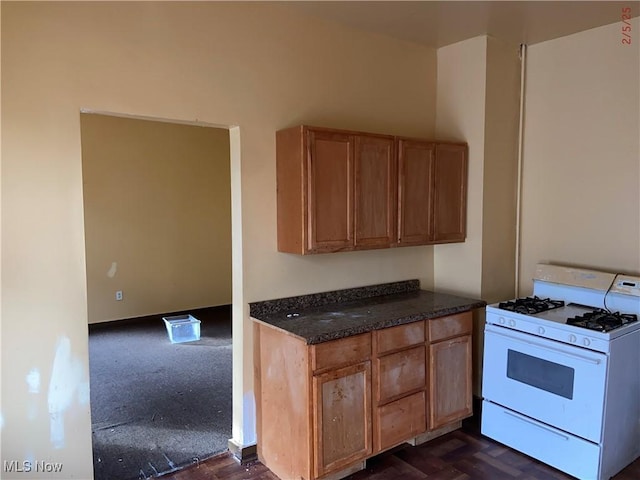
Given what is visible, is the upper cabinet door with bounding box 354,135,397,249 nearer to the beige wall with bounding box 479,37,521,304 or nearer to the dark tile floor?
the beige wall with bounding box 479,37,521,304

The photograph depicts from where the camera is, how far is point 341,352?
2.56 m

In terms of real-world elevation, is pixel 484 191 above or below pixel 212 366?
above

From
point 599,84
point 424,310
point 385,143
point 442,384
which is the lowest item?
point 442,384

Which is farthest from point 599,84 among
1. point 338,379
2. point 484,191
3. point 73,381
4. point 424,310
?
point 73,381

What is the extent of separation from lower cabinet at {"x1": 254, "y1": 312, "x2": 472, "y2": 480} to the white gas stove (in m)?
0.27

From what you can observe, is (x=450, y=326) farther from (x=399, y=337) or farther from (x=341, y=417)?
(x=341, y=417)

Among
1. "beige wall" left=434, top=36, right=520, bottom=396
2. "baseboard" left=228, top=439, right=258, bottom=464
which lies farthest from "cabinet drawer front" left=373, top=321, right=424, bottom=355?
"baseboard" left=228, top=439, right=258, bottom=464

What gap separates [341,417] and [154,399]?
1.79m

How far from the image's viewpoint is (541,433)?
2824 mm

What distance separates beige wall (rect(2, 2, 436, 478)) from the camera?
7.09 ft

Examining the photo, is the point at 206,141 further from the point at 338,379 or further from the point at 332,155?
the point at 338,379

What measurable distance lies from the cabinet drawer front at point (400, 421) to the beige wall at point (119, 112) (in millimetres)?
755

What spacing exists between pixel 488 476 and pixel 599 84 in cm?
249

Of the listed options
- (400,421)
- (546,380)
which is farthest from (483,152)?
(400,421)
